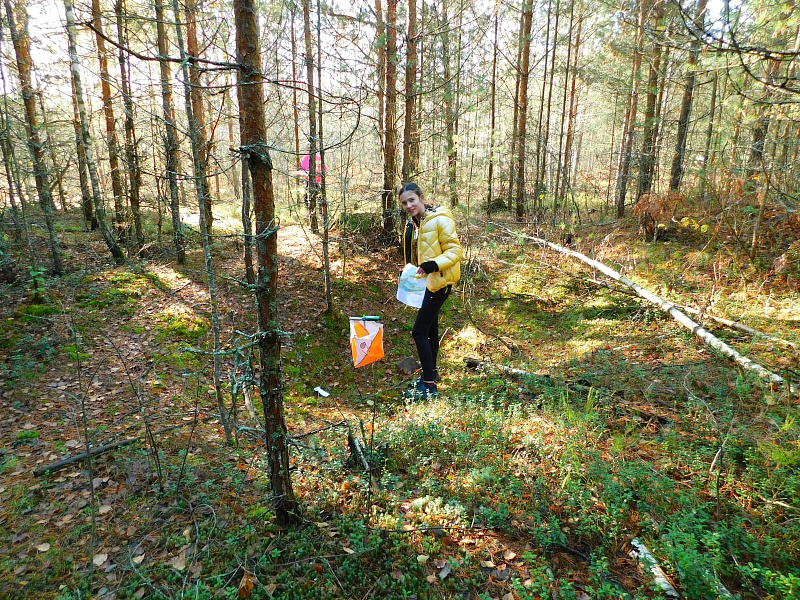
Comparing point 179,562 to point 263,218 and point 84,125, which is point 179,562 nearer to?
point 263,218

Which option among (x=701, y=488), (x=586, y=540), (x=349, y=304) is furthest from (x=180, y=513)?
(x=349, y=304)

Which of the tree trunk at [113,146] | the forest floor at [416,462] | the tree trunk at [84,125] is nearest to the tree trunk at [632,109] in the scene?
the forest floor at [416,462]

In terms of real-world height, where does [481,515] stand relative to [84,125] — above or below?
below

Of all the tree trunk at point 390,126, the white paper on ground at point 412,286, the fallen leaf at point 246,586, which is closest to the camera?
the fallen leaf at point 246,586

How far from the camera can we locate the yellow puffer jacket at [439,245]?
15.3ft

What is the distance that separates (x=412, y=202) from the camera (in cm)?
470

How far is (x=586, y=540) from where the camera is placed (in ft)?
9.29

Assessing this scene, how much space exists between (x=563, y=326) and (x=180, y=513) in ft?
20.7

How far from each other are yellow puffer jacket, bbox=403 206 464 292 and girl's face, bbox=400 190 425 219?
0.10 metres

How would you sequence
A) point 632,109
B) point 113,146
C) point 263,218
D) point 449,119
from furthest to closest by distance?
point 632,109
point 449,119
point 113,146
point 263,218

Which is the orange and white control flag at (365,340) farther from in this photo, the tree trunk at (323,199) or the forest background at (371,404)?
the tree trunk at (323,199)

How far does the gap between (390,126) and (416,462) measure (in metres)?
7.73

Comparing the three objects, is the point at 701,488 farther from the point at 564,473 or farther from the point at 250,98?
the point at 250,98

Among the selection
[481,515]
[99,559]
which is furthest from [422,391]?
[99,559]
